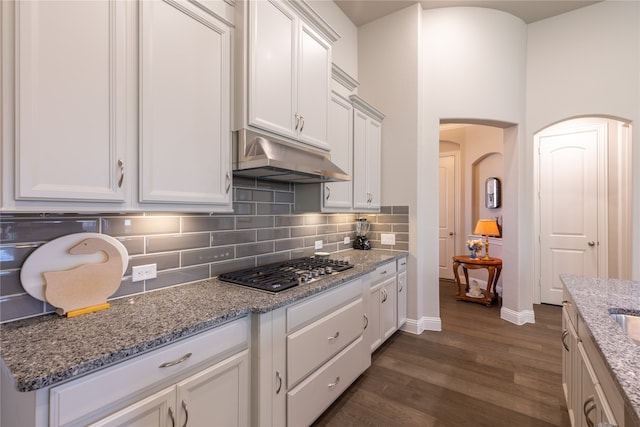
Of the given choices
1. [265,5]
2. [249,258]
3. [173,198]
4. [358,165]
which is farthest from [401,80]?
[173,198]

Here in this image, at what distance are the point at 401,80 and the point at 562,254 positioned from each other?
3.47 meters

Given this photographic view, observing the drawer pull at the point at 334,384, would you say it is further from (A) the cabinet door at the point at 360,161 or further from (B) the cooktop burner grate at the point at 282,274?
(A) the cabinet door at the point at 360,161

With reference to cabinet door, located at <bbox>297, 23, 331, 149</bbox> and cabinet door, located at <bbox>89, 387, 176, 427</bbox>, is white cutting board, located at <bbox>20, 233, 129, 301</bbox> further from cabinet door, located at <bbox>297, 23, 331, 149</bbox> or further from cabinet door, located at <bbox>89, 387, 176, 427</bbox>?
cabinet door, located at <bbox>297, 23, 331, 149</bbox>

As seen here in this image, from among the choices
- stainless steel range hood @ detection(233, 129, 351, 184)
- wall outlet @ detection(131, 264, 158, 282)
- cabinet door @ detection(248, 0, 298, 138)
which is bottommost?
wall outlet @ detection(131, 264, 158, 282)

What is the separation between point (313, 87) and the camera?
2.18 m

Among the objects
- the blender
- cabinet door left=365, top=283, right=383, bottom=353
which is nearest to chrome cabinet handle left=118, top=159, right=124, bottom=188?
cabinet door left=365, top=283, right=383, bottom=353

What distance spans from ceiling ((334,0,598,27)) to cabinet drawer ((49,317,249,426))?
11.7 ft

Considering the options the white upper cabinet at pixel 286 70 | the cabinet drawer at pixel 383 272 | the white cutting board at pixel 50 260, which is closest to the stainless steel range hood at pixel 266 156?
the white upper cabinet at pixel 286 70

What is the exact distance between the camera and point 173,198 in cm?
135

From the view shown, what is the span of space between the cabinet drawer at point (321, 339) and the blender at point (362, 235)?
3.92 feet

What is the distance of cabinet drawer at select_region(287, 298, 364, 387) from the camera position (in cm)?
157

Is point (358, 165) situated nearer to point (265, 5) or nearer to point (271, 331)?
point (265, 5)

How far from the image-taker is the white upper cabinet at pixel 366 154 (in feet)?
9.60

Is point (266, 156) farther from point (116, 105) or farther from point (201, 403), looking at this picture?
point (201, 403)
